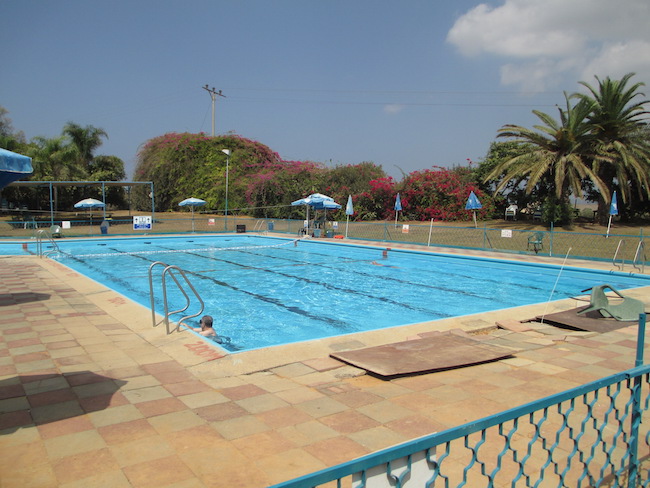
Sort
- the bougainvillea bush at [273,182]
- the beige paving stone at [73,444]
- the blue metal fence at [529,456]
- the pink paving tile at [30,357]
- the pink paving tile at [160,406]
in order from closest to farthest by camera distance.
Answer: the blue metal fence at [529,456] < the beige paving stone at [73,444] < the pink paving tile at [160,406] < the pink paving tile at [30,357] < the bougainvillea bush at [273,182]

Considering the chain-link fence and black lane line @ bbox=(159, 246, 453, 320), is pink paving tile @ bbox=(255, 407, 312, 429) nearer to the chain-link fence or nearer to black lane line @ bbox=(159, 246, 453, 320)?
black lane line @ bbox=(159, 246, 453, 320)

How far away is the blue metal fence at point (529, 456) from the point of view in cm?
172

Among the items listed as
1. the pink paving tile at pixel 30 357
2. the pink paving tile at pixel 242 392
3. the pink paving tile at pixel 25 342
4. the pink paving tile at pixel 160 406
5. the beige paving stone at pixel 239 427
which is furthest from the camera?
the pink paving tile at pixel 25 342

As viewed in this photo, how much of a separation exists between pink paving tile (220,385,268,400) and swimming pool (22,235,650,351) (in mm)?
3339

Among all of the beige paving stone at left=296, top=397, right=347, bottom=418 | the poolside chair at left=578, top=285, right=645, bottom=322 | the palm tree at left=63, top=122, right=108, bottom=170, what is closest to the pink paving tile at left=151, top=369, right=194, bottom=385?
the beige paving stone at left=296, top=397, right=347, bottom=418

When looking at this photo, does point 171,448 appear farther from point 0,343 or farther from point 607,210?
point 607,210

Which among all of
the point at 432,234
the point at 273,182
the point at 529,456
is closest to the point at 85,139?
the point at 273,182

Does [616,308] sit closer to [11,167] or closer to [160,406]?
[160,406]

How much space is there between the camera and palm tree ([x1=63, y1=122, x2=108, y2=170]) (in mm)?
38662

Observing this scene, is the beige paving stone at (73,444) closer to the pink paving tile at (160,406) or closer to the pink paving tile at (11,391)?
the pink paving tile at (160,406)

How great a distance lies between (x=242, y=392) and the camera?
4.77 meters

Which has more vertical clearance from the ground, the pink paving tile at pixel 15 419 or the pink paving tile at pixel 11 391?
the pink paving tile at pixel 15 419

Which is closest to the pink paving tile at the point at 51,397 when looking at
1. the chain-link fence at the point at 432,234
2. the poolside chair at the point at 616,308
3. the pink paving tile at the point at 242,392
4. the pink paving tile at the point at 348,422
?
the pink paving tile at the point at 242,392

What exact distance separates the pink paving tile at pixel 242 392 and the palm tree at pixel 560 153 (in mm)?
22027
